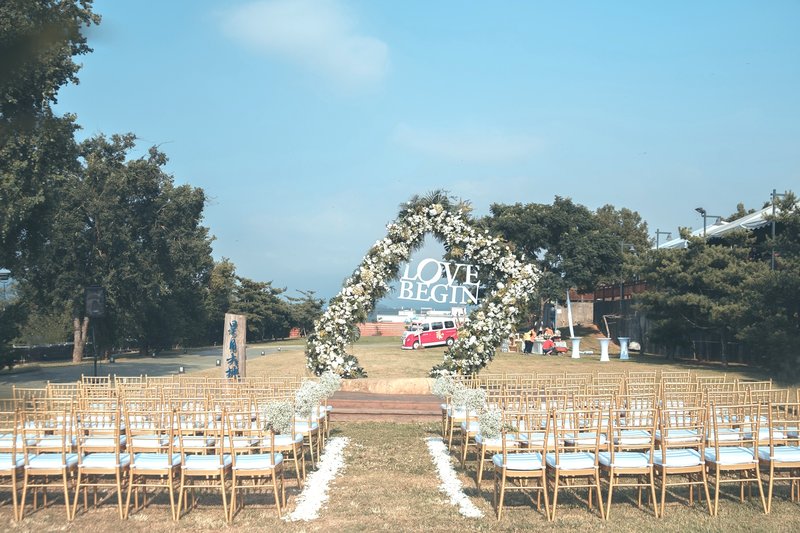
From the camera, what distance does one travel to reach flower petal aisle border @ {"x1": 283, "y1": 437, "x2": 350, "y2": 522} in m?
7.14

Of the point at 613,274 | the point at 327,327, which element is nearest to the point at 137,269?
the point at 327,327

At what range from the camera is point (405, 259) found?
16.9 meters

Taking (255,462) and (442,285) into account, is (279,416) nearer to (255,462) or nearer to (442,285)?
(255,462)

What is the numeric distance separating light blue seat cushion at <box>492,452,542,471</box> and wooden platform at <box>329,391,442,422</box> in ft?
21.2

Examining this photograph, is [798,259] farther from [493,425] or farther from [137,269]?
[137,269]

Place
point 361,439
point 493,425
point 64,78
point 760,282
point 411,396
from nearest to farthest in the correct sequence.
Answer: point 493,425, point 361,439, point 411,396, point 64,78, point 760,282

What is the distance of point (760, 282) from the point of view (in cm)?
2089

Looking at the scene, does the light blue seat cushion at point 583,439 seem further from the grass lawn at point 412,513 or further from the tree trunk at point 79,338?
the tree trunk at point 79,338

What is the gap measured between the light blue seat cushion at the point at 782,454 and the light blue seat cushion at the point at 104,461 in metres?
6.70

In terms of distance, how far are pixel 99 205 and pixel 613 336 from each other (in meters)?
28.7

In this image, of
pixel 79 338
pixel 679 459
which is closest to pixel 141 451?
pixel 679 459

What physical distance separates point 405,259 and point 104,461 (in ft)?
34.8

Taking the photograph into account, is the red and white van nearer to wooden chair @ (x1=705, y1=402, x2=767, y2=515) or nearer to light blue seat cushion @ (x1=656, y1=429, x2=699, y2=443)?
light blue seat cushion @ (x1=656, y1=429, x2=699, y2=443)

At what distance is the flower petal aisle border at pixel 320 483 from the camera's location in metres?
7.14
